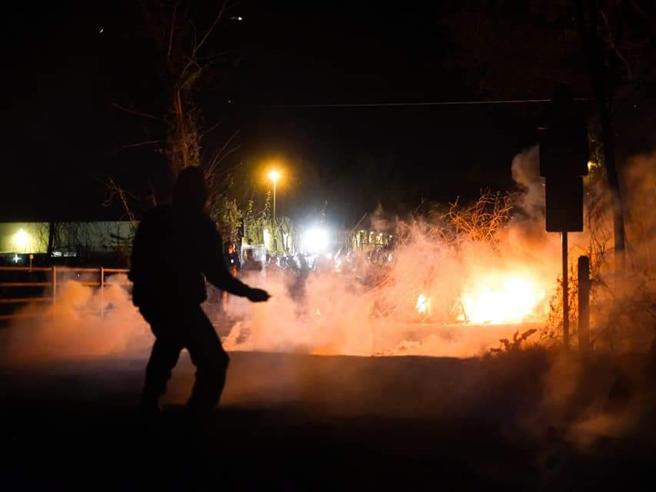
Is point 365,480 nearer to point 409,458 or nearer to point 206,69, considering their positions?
point 409,458

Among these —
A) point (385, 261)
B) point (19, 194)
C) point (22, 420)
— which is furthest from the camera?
point (19, 194)

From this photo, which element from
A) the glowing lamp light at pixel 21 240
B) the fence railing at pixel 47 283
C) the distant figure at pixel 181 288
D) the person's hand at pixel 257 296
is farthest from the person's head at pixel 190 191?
the glowing lamp light at pixel 21 240

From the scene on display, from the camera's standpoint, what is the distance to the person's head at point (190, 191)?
20.4ft

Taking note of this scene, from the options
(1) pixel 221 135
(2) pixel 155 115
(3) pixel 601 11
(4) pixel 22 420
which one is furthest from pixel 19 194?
(4) pixel 22 420

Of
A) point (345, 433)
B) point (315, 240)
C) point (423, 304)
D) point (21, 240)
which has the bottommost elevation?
point (345, 433)

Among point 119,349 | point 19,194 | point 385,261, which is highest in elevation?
point 19,194

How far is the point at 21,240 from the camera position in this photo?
48.6 metres

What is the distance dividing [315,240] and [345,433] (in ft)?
103

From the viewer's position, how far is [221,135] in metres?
28.9

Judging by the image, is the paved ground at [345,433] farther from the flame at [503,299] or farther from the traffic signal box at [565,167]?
the flame at [503,299]

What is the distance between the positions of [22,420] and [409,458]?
3430 millimetres

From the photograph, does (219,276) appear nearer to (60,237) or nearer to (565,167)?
(565,167)

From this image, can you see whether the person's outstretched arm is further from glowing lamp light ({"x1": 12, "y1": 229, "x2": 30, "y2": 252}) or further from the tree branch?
glowing lamp light ({"x1": 12, "y1": 229, "x2": 30, "y2": 252})

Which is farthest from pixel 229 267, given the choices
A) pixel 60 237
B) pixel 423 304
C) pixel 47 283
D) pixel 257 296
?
pixel 60 237
